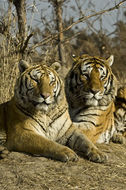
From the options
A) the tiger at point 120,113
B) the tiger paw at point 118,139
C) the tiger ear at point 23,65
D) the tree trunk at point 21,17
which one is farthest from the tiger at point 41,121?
the tree trunk at point 21,17

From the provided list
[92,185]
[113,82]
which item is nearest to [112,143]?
[113,82]

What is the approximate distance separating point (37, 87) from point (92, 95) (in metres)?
1.01

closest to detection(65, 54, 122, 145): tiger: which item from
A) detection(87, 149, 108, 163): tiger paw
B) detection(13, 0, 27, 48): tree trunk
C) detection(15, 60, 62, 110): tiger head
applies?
detection(15, 60, 62, 110): tiger head

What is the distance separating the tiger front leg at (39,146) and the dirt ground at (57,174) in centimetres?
7

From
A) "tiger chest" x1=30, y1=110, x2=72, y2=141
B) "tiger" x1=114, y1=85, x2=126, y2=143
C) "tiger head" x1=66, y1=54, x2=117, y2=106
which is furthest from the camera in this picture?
"tiger" x1=114, y1=85, x2=126, y2=143

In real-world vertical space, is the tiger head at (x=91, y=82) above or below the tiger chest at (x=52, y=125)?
above

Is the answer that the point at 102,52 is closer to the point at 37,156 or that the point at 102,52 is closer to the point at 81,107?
the point at 81,107

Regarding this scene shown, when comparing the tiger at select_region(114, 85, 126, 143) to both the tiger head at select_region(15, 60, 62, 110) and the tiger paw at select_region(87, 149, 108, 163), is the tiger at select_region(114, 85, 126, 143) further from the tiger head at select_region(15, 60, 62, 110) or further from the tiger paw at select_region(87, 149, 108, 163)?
the tiger paw at select_region(87, 149, 108, 163)

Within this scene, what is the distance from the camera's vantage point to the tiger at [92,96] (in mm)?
4711

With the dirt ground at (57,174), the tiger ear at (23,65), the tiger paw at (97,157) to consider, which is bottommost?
the dirt ground at (57,174)

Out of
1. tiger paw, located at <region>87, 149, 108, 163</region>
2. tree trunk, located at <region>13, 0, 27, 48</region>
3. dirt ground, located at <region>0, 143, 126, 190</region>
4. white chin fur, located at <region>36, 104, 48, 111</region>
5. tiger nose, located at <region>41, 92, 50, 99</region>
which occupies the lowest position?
dirt ground, located at <region>0, 143, 126, 190</region>

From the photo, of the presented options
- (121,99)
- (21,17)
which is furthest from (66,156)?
(21,17)

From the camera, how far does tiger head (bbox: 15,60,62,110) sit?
152 inches

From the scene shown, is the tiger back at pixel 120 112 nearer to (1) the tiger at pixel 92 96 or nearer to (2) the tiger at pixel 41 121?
(1) the tiger at pixel 92 96
